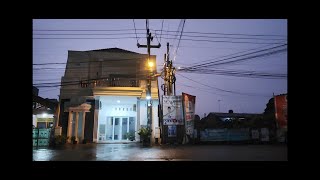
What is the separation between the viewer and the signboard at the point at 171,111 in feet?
49.6

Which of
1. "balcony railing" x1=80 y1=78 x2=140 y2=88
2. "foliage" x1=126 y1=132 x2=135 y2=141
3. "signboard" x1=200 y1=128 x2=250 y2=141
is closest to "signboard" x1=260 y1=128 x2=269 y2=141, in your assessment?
"signboard" x1=200 y1=128 x2=250 y2=141

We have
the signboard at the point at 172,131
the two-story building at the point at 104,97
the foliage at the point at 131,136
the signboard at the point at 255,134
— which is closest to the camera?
the signboard at the point at 172,131

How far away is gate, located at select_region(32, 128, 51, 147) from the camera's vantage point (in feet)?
42.9

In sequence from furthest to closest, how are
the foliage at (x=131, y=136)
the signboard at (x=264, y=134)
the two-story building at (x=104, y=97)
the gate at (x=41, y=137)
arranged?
the signboard at (x=264, y=134), the foliage at (x=131, y=136), the two-story building at (x=104, y=97), the gate at (x=41, y=137)

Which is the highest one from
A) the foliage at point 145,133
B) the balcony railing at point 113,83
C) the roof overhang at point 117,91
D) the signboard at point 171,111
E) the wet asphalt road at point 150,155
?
the balcony railing at point 113,83

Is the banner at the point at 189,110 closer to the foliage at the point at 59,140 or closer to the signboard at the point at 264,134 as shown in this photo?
the signboard at the point at 264,134

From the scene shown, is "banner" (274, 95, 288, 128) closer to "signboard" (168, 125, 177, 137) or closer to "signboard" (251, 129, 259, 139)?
"signboard" (251, 129, 259, 139)

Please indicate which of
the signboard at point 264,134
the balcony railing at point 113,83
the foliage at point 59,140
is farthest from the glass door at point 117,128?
the signboard at point 264,134

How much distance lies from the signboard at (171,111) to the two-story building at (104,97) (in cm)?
137

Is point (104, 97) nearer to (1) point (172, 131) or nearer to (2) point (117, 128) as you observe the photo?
(2) point (117, 128)

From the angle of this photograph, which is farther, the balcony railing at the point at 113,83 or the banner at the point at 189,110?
the balcony railing at the point at 113,83

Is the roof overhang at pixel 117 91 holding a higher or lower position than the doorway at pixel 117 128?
higher
